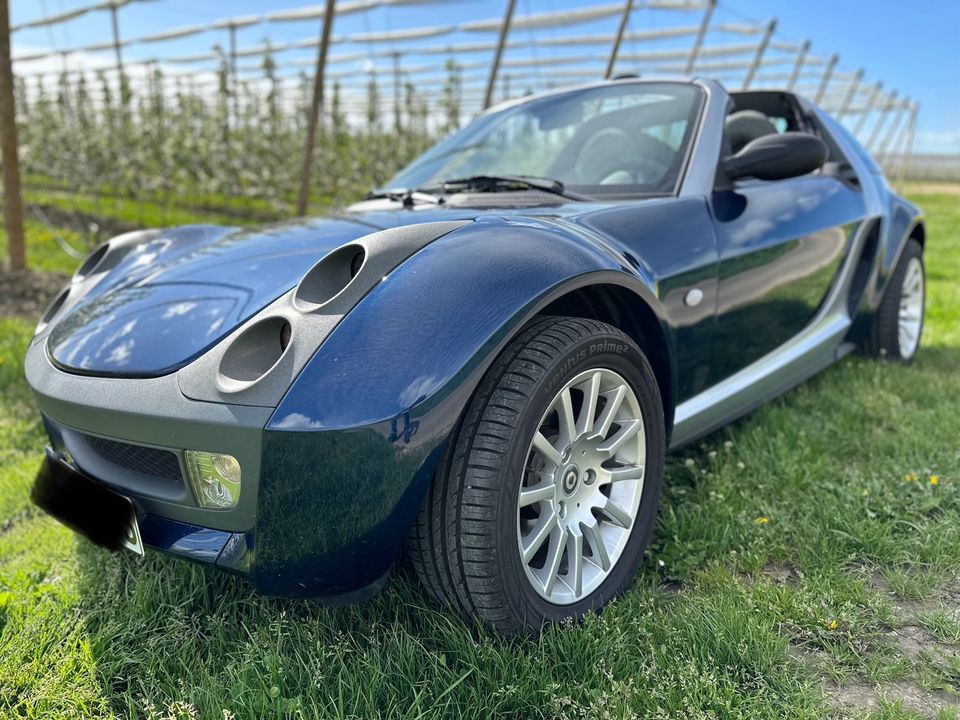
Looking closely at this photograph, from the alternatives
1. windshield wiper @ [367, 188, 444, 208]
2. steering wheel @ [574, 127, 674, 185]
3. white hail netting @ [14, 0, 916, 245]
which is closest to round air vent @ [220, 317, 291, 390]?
windshield wiper @ [367, 188, 444, 208]

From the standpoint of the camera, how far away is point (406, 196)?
254 centimetres

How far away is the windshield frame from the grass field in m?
0.90

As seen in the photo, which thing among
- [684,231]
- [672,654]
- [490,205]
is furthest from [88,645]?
[684,231]

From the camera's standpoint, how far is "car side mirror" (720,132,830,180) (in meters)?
2.40

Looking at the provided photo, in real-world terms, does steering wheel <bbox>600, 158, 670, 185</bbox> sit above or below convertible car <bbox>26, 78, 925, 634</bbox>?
above

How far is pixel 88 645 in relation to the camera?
1.69 m

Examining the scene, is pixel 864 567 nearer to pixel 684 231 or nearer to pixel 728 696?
pixel 728 696

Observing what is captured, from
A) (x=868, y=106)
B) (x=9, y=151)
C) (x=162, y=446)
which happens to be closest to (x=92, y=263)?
(x=162, y=446)

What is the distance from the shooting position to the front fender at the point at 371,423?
1.38 meters

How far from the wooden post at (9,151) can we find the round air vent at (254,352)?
454cm

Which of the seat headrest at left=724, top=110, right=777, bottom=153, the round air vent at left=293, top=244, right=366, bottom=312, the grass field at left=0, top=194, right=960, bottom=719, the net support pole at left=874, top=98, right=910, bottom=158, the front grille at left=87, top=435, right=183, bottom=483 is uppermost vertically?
the seat headrest at left=724, top=110, right=777, bottom=153

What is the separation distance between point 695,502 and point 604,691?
98cm

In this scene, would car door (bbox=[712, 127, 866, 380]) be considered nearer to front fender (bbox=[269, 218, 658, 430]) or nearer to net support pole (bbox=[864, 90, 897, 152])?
front fender (bbox=[269, 218, 658, 430])

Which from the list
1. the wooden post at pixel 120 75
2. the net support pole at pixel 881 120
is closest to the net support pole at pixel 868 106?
the net support pole at pixel 881 120
